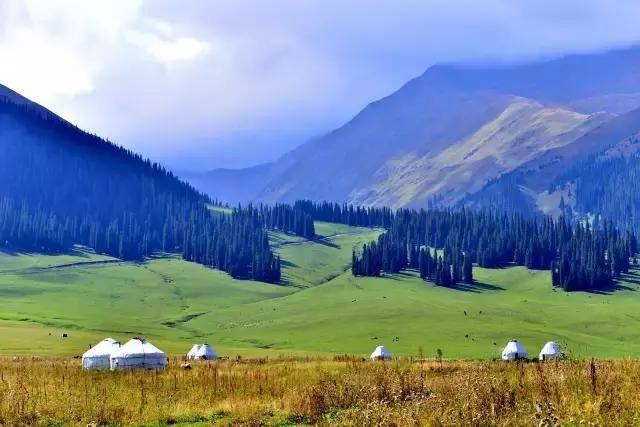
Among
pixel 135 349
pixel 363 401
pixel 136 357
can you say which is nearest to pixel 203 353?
pixel 135 349

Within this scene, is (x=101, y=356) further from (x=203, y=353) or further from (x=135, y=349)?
(x=203, y=353)

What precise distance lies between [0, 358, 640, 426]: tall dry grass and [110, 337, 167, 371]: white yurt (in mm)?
24380

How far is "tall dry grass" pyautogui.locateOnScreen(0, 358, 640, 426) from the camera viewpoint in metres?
15.4

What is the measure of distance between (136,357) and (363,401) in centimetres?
3534

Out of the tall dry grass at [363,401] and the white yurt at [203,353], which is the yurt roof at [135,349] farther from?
the white yurt at [203,353]

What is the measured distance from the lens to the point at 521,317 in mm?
158875

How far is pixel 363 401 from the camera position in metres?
19.1

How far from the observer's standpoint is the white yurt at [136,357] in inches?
1999

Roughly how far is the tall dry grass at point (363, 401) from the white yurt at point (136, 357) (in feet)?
80.0

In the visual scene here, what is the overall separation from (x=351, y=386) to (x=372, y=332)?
387 ft

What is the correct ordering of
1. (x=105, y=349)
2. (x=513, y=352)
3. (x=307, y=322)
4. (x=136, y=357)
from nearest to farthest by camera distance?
(x=136, y=357) → (x=105, y=349) → (x=513, y=352) → (x=307, y=322)

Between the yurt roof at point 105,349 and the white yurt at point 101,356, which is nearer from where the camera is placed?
the white yurt at point 101,356

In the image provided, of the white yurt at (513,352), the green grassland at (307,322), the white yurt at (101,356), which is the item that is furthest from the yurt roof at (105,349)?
the white yurt at (513,352)

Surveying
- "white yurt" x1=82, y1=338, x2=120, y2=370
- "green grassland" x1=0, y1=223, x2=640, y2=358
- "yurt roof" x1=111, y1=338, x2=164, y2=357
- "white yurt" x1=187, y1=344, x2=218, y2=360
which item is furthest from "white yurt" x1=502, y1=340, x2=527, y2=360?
"white yurt" x1=82, y1=338, x2=120, y2=370
